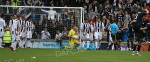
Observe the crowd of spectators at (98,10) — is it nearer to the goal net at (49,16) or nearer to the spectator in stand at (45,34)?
the goal net at (49,16)

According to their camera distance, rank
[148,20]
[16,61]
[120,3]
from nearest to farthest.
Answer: [16,61] → [148,20] → [120,3]

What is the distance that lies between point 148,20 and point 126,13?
3.38 metres

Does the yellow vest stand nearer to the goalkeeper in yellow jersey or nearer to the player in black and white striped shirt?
the goalkeeper in yellow jersey

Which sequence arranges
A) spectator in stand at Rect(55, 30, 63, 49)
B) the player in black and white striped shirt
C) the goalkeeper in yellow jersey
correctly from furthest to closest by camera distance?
the player in black and white striped shirt
spectator in stand at Rect(55, 30, 63, 49)
the goalkeeper in yellow jersey

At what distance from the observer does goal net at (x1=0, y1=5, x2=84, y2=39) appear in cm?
3094

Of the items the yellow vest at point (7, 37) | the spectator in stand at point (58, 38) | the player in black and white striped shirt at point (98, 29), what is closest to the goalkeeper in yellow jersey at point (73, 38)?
the spectator in stand at point (58, 38)

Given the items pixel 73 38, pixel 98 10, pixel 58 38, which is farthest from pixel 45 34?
pixel 98 10

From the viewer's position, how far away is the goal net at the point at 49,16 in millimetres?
30938

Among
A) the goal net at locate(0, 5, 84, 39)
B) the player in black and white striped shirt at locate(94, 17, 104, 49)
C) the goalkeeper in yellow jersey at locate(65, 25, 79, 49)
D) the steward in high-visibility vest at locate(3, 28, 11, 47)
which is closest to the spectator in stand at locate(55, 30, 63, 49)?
the goal net at locate(0, 5, 84, 39)

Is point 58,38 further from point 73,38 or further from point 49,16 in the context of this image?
point 73,38

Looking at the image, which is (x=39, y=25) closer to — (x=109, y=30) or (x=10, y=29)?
(x=10, y=29)

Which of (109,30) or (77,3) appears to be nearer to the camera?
(109,30)

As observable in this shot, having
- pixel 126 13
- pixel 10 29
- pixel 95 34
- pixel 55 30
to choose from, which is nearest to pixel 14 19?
pixel 10 29

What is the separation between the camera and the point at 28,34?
3094 centimetres
